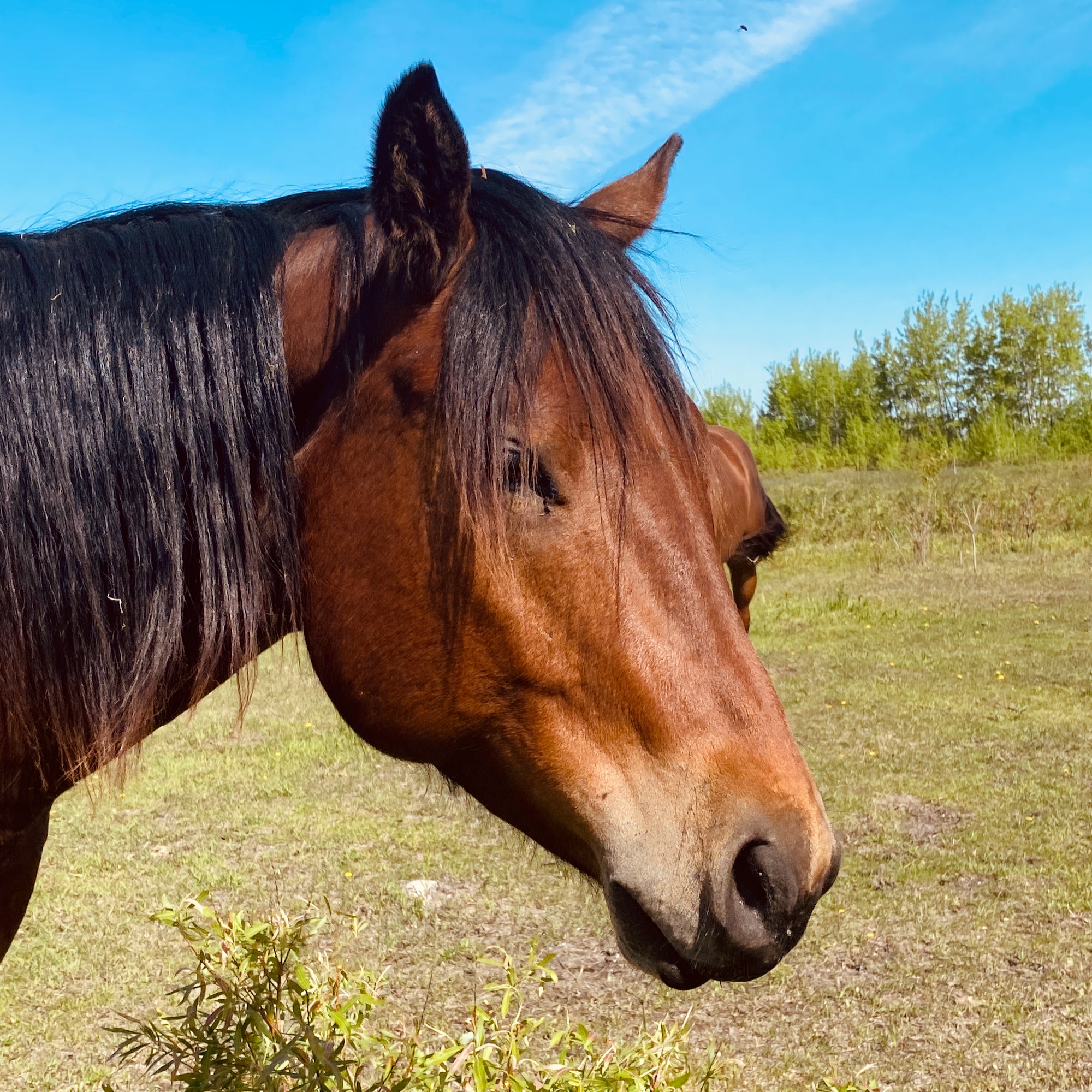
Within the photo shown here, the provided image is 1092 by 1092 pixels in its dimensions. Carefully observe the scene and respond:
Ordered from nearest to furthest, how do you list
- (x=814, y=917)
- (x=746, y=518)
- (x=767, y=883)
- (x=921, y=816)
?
(x=767, y=883)
(x=814, y=917)
(x=921, y=816)
(x=746, y=518)

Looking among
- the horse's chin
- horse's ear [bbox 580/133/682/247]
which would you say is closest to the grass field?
the horse's chin

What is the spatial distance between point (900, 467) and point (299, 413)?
109ft

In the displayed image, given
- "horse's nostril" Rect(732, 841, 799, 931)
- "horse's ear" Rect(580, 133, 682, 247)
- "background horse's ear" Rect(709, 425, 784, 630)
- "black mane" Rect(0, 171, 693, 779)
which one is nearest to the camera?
"horse's nostril" Rect(732, 841, 799, 931)

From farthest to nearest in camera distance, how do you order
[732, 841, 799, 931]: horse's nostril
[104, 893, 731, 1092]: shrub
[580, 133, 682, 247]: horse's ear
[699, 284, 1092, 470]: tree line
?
[699, 284, 1092, 470]: tree line → [104, 893, 731, 1092]: shrub → [580, 133, 682, 247]: horse's ear → [732, 841, 799, 931]: horse's nostril

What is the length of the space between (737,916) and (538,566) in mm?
524

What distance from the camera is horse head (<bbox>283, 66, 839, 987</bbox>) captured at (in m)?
1.22

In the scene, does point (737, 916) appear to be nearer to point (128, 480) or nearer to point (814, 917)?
point (128, 480)

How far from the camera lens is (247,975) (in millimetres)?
2084

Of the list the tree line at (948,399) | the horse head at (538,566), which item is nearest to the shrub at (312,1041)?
the horse head at (538,566)

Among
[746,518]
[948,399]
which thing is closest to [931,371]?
[948,399]

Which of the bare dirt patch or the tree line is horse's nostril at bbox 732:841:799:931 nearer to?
the bare dirt patch

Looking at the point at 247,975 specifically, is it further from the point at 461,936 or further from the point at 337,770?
the point at 337,770

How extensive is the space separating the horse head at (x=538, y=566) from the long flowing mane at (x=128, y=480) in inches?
3.1

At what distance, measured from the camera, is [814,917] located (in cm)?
424
